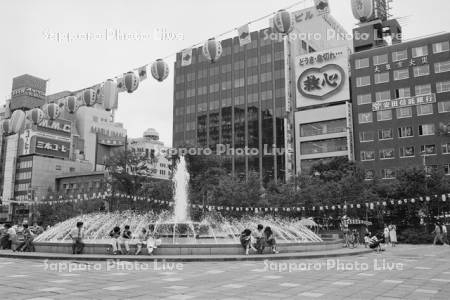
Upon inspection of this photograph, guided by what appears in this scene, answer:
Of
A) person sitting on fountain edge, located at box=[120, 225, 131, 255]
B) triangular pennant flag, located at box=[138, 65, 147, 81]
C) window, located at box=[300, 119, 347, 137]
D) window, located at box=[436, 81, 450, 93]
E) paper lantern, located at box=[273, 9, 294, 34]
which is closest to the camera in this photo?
person sitting on fountain edge, located at box=[120, 225, 131, 255]

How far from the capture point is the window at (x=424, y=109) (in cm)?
5944

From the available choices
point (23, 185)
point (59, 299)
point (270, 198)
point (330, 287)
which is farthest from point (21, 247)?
point (23, 185)

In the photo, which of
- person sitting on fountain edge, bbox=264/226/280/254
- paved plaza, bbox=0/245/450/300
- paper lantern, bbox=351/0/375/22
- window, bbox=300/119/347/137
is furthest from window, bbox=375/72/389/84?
paved plaza, bbox=0/245/450/300

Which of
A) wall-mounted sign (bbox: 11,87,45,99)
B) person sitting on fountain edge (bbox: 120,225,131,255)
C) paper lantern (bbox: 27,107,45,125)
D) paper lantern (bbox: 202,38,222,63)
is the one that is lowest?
person sitting on fountain edge (bbox: 120,225,131,255)

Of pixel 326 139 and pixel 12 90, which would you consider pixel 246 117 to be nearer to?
pixel 326 139

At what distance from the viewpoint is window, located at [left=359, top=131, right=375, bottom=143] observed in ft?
207

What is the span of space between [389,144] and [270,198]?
25.7 meters

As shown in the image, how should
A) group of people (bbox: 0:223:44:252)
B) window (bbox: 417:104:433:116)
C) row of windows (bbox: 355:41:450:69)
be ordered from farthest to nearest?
1. row of windows (bbox: 355:41:450:69)
2. window (bbox: 417:104:433:116)
3. group of people (bbox: 0:223:44:252)

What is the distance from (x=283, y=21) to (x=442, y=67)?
156 ft

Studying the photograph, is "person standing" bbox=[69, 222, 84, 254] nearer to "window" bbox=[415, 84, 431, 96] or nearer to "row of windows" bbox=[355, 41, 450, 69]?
"window" bbox=[415, 84, 431, 96]

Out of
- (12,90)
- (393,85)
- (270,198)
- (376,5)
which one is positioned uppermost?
(376,5)

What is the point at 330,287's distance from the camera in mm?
10539

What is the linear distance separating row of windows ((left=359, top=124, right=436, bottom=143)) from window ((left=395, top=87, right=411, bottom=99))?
4568 mm

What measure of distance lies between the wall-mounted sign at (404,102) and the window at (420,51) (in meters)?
6.01
